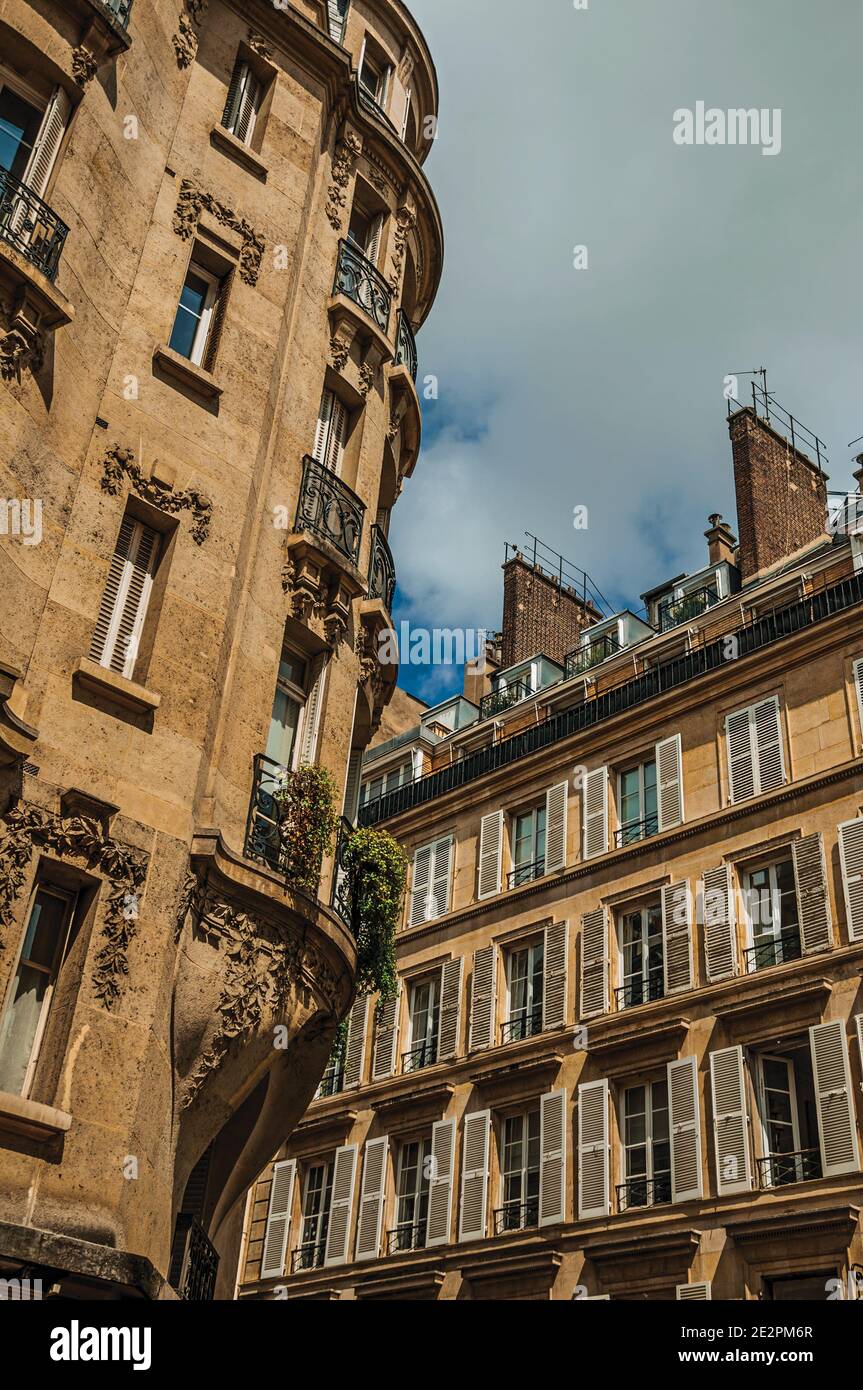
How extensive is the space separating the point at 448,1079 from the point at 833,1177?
365 inches

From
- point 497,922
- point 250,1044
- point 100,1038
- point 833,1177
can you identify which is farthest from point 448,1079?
point 100,1038

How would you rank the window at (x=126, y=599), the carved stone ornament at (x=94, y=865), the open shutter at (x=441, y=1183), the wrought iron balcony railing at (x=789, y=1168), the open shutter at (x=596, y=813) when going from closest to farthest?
the carved stone ornament at (x=94, y=865) < the window at (x=126, y=599) < the wrought iron balcony railing at (x=789, y=1168) < the open shutter at (x=441, y=1183) < the open shutter at (x=596, y=813)

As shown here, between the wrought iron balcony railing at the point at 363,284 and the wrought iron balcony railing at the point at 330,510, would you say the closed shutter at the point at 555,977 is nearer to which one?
the wrought iron balcony railing at the point at 330,510

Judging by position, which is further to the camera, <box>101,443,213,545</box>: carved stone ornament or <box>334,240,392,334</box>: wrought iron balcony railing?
<box>334,240,392,334</box>: wrought iron balcony railing

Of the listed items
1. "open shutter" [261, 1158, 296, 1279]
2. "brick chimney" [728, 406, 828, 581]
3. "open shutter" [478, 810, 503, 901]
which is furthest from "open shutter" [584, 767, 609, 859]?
"open shutter" [261, 1158, 296, 1279]

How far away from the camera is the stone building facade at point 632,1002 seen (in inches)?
923

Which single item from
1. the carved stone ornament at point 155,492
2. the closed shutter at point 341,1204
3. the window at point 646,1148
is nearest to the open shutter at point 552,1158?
the window at point 646,1148

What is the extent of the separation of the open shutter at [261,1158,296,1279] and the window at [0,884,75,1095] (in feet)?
68.0

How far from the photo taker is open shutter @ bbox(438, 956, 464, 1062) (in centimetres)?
2966

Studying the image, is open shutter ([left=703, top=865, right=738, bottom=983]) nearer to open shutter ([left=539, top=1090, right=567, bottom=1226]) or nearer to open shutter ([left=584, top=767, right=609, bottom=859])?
open shutter ([left=584, top=767, right=609, bottom=859])

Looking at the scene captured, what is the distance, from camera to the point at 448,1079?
29.2 m

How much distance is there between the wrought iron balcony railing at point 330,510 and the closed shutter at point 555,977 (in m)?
13.9

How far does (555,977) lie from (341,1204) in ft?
21.6

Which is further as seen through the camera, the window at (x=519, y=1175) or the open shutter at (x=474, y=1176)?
the open shutter at (x=474, y=1176)
